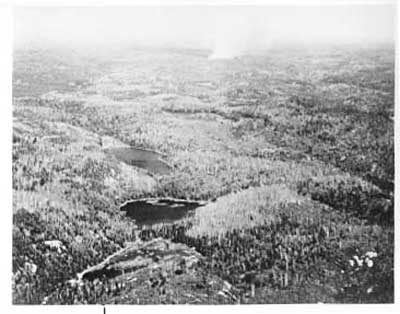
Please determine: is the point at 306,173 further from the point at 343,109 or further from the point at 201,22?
the point at 201,22

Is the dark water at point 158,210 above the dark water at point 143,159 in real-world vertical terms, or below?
below

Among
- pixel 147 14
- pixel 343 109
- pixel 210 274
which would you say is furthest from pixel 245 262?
pixel 147 14

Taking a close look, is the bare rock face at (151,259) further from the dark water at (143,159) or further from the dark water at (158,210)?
the dark water at (143,159)

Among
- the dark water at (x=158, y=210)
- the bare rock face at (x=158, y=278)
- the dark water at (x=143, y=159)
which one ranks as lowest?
the bare rock face at (x=158, y=278)

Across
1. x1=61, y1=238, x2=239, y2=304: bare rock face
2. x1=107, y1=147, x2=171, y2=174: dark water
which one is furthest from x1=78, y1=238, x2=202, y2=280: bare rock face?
x1=107, y1=147, x2=171, y2=174: dark water

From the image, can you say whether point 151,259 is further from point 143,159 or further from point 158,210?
point 143,159

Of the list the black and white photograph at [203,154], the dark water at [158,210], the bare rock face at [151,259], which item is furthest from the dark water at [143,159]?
the bare rock face at [151,259]

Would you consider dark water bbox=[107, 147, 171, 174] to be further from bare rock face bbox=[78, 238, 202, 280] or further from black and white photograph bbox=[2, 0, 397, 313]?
bare rock face bbox=[78, 238, 202, 280]
